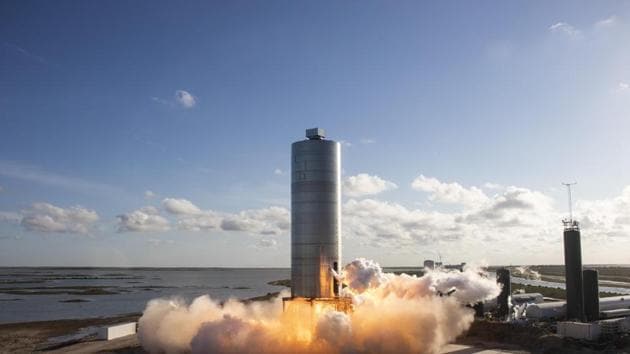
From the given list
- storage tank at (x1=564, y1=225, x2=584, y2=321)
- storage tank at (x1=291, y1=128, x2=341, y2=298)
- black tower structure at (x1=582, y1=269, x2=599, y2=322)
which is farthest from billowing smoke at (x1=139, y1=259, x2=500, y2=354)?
black tower structure at (x1=582, y1=269, x2=599, y2=322)

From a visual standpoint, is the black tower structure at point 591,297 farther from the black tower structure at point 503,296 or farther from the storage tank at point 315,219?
the storage tank at point 315,219

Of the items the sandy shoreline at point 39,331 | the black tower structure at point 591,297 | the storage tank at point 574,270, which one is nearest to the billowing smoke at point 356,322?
the sandy shoreline at point 39,331

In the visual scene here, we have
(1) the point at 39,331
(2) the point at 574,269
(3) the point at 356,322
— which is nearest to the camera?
(3) the point at 356,322

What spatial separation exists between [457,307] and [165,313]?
2927 cm

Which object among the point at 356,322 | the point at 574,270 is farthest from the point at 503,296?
the point at 356,322

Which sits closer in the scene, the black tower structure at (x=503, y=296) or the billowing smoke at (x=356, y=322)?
the billowing smoke at (x=356, y=322)

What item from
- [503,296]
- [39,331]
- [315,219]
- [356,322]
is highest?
[315,219]

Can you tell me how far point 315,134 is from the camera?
4638 centimetres

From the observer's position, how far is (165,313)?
55812 mm

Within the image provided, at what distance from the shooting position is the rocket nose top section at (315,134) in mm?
46375

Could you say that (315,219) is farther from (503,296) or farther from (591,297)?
(591,297)

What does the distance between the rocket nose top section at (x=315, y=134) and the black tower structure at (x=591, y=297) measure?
42178mm

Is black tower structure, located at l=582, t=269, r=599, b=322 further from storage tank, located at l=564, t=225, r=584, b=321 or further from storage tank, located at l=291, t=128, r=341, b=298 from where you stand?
storage tank, located at l=291, t=128, r=341, b=298

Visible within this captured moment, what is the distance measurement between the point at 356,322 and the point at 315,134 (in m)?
16.0
